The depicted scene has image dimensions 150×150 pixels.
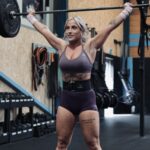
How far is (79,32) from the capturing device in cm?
271

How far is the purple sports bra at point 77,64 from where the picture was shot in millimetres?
2646

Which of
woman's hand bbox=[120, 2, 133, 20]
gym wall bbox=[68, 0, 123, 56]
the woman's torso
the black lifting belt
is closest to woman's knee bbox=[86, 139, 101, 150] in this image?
the woman's torso

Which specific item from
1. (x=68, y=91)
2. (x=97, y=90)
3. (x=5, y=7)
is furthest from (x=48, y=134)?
(x=68, y=91)

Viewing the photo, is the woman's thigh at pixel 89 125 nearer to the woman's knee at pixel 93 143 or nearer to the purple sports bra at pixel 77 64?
the woman's knee at pixel 93 143

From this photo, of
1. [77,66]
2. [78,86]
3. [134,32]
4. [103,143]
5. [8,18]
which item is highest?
[8,18]

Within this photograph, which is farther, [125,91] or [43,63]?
[125,91]

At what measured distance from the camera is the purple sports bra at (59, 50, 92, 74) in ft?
8.68

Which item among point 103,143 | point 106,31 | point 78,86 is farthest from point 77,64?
point 103,143

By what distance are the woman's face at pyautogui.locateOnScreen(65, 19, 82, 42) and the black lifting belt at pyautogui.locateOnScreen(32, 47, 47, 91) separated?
4838 mm

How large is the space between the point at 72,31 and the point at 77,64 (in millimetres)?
218

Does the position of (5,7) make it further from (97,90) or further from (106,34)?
(97,90)

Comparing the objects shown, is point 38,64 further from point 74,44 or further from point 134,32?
point 134,32

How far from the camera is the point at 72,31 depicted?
8.84 feet

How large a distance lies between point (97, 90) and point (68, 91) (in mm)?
6477
